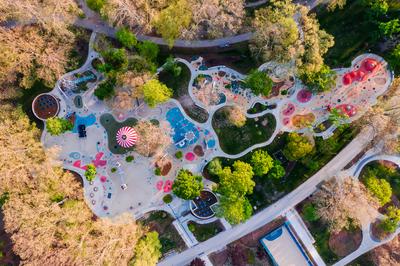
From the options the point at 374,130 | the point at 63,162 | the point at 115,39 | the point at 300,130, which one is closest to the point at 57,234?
the point at 63,162

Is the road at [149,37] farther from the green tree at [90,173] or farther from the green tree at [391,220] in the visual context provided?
the green tree at [391,220]

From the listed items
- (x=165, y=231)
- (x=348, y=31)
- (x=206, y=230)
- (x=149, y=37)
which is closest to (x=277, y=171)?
(x=206, y=230)

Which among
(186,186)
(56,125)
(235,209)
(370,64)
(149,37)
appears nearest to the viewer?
(235,209)

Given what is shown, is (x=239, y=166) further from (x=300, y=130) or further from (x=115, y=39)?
(x=115, y=39)

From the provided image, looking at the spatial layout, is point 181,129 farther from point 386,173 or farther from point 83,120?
point 386,173

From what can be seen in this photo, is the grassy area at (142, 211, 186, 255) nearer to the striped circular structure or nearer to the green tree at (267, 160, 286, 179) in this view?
the striped circular structure

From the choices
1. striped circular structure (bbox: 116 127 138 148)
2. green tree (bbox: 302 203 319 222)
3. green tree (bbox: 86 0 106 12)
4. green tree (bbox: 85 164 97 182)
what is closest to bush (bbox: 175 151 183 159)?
striped circular structure (bbox: 116 127 138 148)

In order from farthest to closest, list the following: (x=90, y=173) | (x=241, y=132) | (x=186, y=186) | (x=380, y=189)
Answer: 1. (x=241, y=132)
2. (x=90, y=173)
3. (x=380, y=189)
4. (x=186, y=186)
